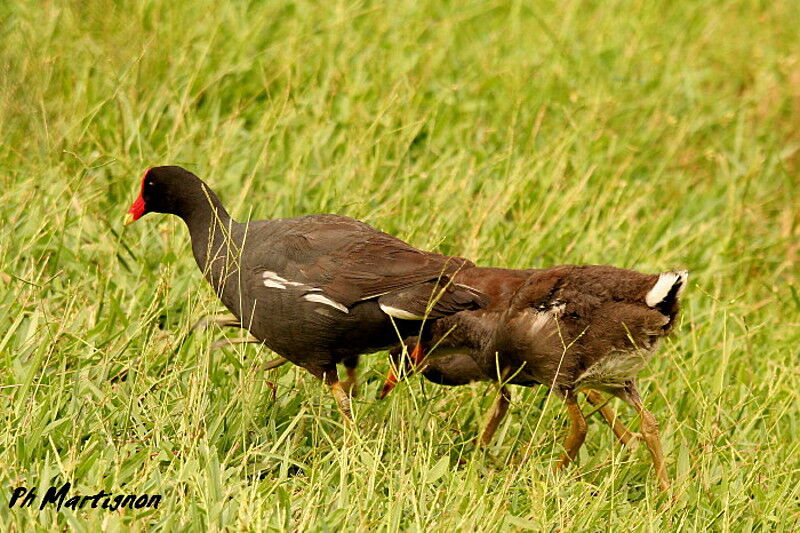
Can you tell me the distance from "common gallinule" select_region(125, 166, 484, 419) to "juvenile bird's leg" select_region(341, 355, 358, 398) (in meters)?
0.03

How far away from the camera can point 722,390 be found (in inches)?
197

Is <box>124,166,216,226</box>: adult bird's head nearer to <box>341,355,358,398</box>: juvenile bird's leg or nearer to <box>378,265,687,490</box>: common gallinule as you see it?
<box>341,355,358,398</box>: juvenile bird's leg

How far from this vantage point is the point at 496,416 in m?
4.88

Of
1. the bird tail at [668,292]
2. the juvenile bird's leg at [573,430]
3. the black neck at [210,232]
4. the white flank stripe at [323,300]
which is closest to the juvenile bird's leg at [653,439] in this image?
the juvenile bird's leg at [573,430]

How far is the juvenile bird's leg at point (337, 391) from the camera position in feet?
14.6

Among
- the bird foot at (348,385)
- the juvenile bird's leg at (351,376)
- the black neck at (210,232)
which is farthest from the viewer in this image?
the bird foot at (348,385)

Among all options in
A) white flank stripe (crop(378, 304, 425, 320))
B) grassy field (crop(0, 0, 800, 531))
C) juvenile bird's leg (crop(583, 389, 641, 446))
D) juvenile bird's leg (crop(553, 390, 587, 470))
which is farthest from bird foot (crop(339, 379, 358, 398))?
juvenile bird's leg (crop(583, 389, 641, 446))

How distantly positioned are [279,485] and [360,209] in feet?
6.71

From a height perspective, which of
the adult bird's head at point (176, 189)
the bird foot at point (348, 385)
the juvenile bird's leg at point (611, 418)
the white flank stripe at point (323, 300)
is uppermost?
the adult bird's head at point (176, 189)

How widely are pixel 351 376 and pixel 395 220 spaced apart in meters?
1.31

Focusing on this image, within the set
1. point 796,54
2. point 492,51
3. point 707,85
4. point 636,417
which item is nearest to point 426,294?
point 636,417

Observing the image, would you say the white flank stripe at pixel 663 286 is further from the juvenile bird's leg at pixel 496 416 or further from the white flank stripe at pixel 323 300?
the white flank stripe at pixel 323 300

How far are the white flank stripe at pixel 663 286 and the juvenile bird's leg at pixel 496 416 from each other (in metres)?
0.72

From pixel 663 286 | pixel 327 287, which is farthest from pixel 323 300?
pixel 663 286
